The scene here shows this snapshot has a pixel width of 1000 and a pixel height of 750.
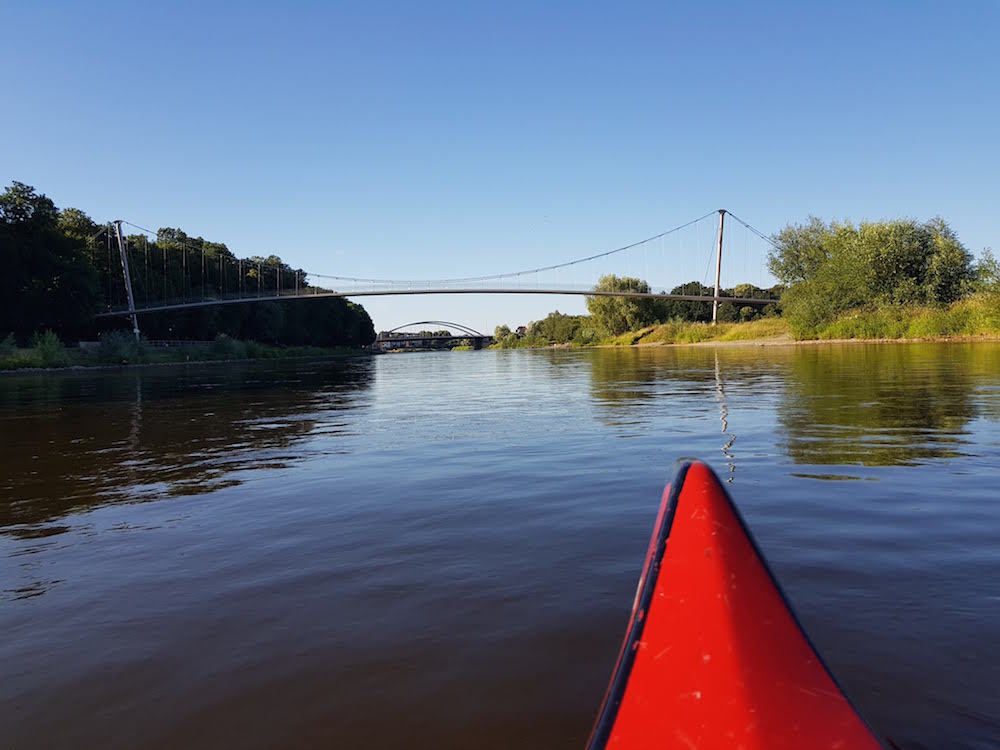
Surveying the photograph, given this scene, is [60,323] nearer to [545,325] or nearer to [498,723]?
[498,723]

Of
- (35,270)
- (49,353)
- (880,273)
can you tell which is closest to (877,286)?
(880,273)

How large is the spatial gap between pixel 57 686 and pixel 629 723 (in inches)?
83.1

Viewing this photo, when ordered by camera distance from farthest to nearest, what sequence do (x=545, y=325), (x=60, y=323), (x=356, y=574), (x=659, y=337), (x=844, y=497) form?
(x=545, y=325), (x=659, y=337), (x=60, y=323), (x=844, y=497), (x=356, y=574)

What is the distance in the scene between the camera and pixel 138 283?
5869 cm

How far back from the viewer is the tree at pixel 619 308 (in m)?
74.4

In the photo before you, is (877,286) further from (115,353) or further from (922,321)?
(115,353)

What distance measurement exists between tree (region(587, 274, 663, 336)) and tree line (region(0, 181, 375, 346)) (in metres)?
37.1

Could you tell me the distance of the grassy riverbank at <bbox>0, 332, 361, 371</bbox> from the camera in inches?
1323

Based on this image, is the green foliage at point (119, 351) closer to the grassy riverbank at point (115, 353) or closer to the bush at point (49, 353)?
the grassy riverbank at point (115, 353)

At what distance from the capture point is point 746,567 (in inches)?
57.0

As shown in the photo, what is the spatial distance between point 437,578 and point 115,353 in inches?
1733

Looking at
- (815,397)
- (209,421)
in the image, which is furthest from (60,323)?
(815,397)

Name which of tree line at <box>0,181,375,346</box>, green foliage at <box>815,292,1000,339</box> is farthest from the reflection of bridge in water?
green foliage at <box>815,292,1000,339</box>

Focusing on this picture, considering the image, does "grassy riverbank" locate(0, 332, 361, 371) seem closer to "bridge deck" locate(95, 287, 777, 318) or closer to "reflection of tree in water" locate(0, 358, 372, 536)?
"bridge deck" locate(95, 287, 777, 318)
